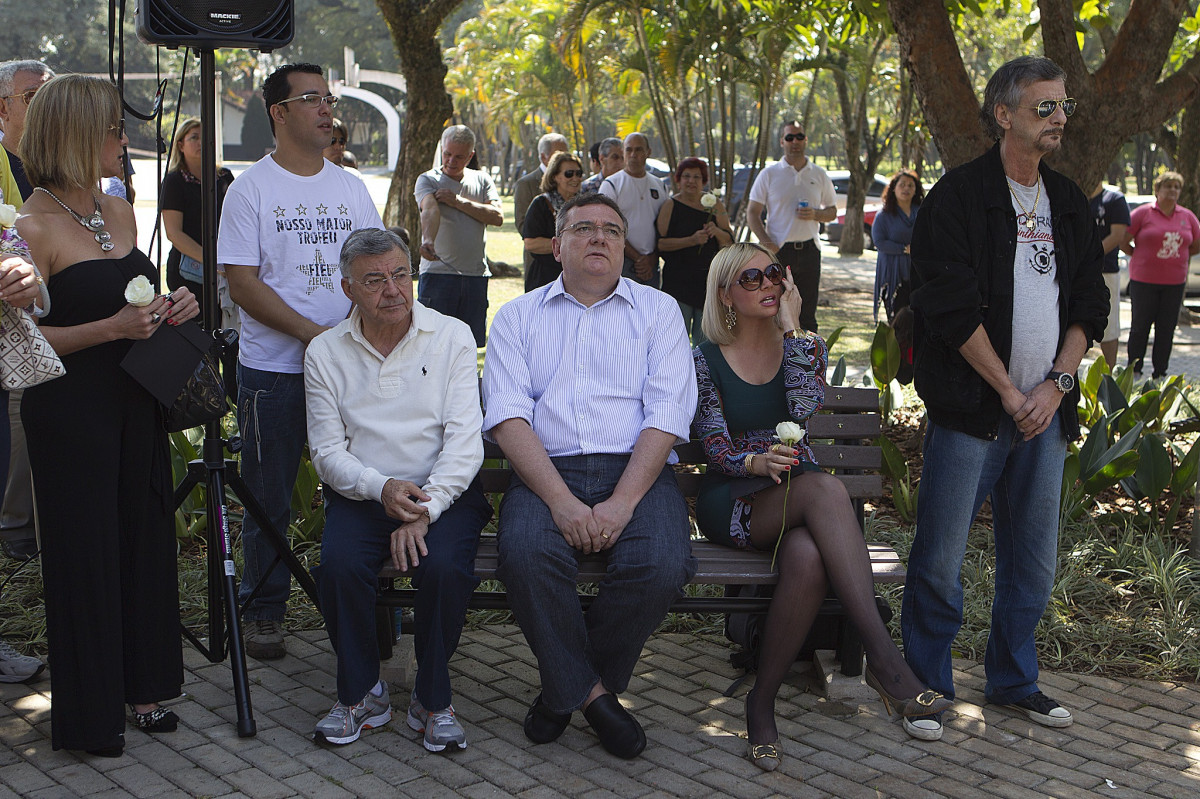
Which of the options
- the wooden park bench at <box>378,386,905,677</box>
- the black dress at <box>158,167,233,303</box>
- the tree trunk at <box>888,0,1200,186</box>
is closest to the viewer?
the wooden park bench at <box>378,386,905,677</box>

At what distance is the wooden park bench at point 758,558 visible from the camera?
387cm

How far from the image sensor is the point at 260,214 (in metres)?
4.22

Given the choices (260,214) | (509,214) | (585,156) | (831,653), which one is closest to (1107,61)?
(831,653)

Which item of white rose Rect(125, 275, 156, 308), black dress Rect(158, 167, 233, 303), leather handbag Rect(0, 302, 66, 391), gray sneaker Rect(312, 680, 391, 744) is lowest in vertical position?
gray sneaker Rect(312, 680, 391, 744)

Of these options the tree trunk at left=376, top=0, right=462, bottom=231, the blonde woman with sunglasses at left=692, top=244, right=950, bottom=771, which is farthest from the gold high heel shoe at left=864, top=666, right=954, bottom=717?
the tree trunk at left=376, top=0, right=462, bottom=231

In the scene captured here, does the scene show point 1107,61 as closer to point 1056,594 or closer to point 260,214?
point 1056,594

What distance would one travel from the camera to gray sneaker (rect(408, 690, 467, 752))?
365cm

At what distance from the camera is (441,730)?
3.67m

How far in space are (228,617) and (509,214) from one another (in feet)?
116

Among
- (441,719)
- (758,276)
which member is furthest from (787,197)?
(441,719)

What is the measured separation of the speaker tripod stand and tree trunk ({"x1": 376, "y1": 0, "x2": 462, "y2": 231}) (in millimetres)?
9766

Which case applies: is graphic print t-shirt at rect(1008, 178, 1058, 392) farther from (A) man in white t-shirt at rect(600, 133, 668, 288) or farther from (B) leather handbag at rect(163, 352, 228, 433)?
(A) man in white t-shirt at rect(600, 133, 668, 288)

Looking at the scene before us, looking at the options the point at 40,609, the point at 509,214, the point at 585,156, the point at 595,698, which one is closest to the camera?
the point at 595,698

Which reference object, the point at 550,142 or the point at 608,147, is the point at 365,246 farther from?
the point at 608,147
